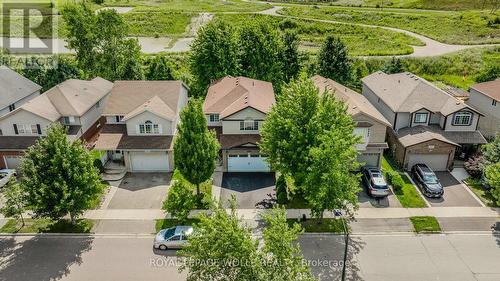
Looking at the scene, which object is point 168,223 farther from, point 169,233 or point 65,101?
point 65,101

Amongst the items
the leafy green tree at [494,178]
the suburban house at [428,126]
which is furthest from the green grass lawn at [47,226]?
the leafy green tree at [494,178]

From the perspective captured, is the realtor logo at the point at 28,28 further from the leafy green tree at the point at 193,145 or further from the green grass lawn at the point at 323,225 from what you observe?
the green grass lawn at the point at 323,225

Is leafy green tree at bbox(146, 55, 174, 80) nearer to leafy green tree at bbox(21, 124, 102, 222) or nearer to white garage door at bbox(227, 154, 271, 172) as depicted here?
white garage door at bbox(227, 154, 271, 172)

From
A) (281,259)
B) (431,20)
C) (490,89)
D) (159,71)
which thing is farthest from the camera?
(431,20)

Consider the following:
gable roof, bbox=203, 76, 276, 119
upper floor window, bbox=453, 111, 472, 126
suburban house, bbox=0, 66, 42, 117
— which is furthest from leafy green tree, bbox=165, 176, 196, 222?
upper floor window, bbox=453, 111, 472, 126

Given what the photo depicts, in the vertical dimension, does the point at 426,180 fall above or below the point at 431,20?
below

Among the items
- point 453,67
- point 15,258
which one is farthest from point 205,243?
point 453,67

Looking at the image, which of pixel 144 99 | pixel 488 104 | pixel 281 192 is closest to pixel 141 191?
pixel 144 99
